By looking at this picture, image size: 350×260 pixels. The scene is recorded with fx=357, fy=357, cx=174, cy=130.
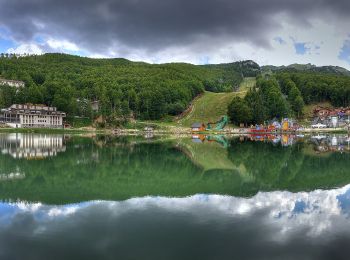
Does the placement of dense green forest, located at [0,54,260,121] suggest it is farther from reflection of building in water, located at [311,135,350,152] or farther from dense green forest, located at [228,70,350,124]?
reflection of building in water, located at [311,135,350,152]

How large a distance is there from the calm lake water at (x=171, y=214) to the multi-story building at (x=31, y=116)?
98.9 metres

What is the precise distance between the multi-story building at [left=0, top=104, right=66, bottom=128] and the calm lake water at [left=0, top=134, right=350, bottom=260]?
98.9 metres

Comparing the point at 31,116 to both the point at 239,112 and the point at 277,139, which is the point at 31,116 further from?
the point at 277,139

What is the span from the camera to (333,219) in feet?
52.0

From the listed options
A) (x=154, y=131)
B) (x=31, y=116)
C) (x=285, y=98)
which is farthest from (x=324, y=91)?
(x=31, y=116)

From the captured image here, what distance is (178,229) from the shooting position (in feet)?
44.9

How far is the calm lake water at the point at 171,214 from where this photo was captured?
11.8m

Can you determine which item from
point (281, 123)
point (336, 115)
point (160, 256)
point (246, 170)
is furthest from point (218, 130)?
point (160, 256)

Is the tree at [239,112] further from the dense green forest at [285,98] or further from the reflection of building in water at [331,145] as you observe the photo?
the reflection of building in water at [331,145]

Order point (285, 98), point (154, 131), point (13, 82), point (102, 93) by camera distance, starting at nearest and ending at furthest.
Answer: point (154, 131), point (102, 93), point (13, 82), point (285, 98)

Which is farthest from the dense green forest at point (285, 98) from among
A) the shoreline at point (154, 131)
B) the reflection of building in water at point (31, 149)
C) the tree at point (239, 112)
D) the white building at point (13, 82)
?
the white building at point (13, 82)

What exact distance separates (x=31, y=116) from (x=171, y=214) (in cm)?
11864

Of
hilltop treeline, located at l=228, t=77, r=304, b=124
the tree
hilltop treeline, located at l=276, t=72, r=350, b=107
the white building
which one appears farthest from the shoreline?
the white building

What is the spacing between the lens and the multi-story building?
120 meters
